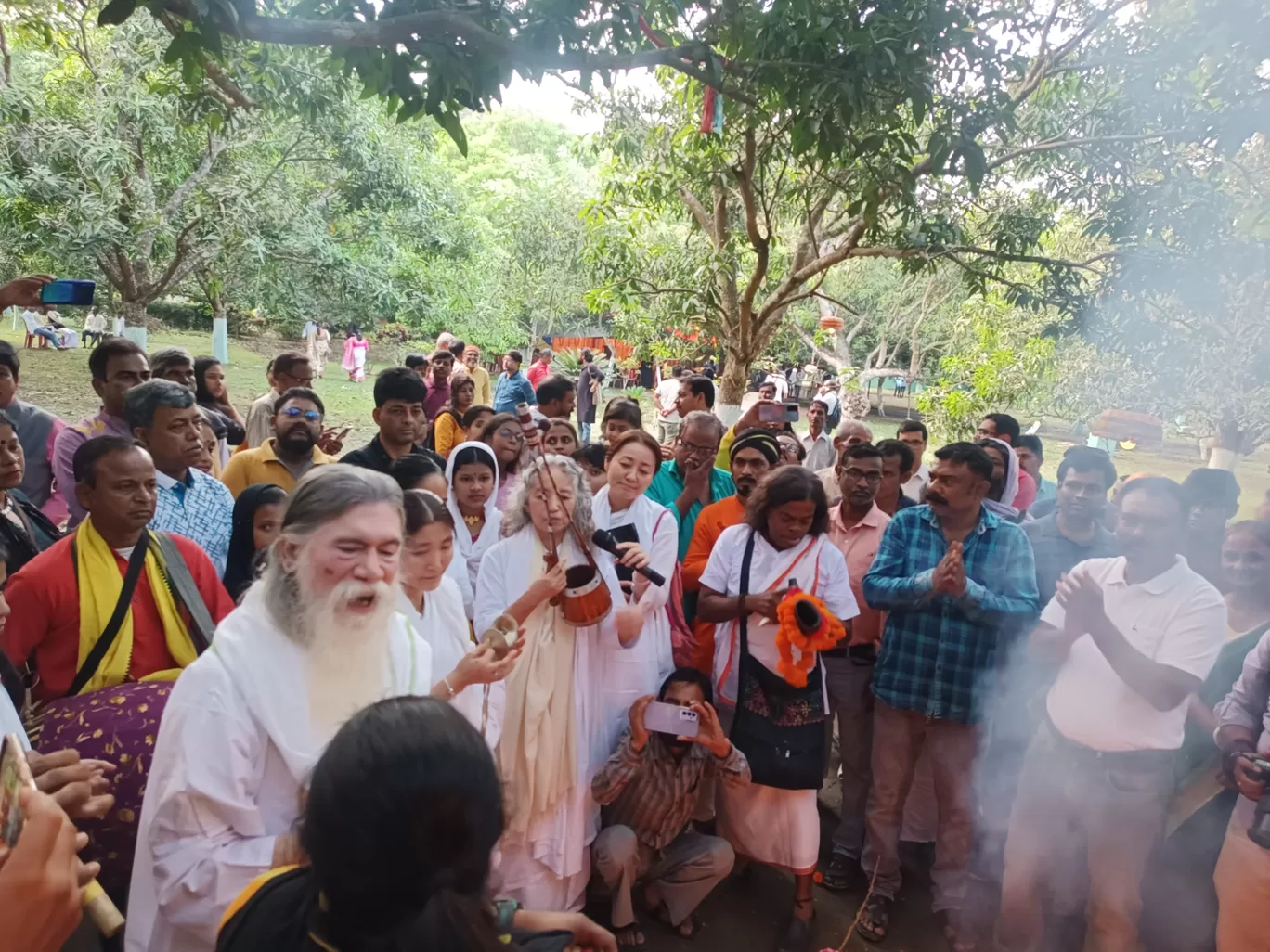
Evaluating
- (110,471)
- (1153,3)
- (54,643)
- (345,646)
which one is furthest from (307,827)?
(1153,3)

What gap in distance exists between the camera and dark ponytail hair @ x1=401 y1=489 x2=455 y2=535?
2.70 m

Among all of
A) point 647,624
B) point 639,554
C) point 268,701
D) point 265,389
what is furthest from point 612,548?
point 265,389

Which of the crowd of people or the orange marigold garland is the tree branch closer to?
the crowd of people

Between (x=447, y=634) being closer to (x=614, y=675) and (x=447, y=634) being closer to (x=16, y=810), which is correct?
(x=614, y=675)

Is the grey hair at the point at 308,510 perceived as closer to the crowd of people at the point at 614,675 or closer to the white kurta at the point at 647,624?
the crowd of people at the point at 614,675

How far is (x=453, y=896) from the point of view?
1.20 meters

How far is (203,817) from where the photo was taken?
1.82 metres

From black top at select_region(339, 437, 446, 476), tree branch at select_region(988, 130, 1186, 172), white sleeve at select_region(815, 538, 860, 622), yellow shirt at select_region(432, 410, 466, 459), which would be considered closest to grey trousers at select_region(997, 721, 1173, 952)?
white sleeve at select_region(815, 538, 860, 622)

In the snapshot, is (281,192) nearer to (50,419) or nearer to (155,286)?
(155,286)

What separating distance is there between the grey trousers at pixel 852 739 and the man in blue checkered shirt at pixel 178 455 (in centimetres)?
282

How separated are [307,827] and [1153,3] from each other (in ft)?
26.0

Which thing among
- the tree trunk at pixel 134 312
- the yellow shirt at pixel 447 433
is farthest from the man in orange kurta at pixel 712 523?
the tree trunk at pixel 134 312

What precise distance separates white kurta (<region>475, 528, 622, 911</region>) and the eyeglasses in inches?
67.2

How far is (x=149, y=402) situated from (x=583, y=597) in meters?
2.04
